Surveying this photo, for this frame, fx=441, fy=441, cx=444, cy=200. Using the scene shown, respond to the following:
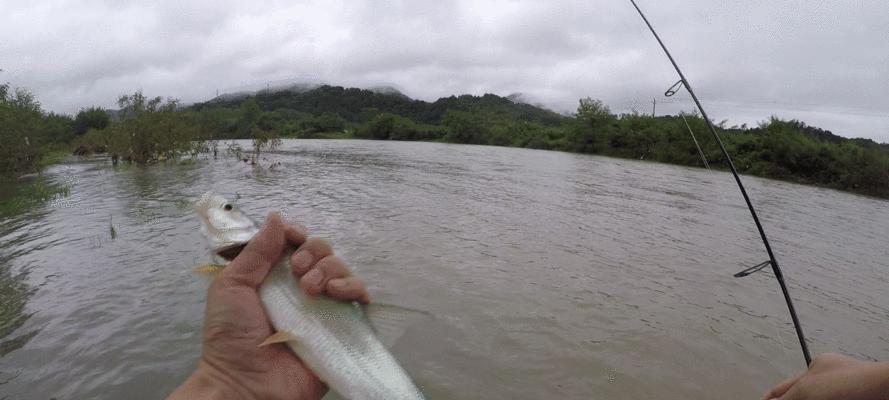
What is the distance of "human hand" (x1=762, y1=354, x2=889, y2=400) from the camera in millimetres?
1328

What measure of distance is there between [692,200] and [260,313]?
2200 centimetres

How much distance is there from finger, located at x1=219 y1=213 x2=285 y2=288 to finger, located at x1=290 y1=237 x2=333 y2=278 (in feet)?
0.36

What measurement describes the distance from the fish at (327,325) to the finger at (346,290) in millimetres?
34

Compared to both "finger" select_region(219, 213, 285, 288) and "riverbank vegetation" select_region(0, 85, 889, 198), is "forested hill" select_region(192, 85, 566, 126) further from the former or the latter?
"finger" select_region(219, 213, 285, 288)

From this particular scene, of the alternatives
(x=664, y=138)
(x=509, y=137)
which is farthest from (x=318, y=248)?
(x=509, y=137)

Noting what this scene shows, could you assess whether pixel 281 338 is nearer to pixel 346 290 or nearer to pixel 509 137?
pixel 346 290

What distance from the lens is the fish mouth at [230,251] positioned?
7.67 feet

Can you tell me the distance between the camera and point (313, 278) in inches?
87.7

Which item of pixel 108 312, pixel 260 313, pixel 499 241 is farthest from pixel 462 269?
pixel 260 313

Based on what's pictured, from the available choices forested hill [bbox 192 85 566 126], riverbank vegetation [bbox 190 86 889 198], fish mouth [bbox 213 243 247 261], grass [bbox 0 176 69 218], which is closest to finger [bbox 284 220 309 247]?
fish mouth [bbox 213 243 247 261]

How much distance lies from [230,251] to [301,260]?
0.42m

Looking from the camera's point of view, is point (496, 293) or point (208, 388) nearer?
point (208, 388)

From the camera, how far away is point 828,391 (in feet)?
4.84

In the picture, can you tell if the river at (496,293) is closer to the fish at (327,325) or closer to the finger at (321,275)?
the fish at (327,325)
